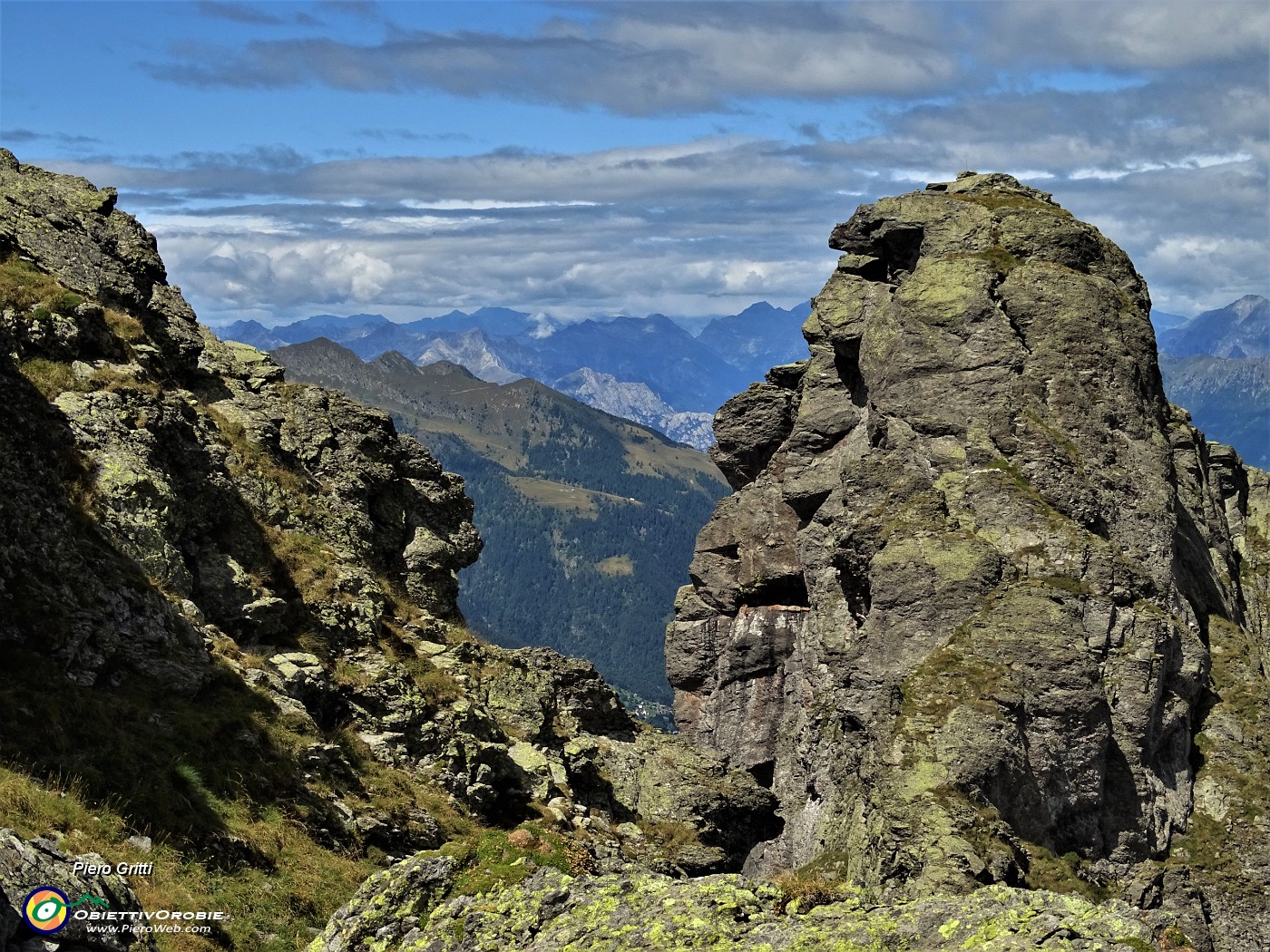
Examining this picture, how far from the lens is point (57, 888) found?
63.2 ft

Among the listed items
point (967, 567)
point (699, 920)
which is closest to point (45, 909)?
point (699, 920)

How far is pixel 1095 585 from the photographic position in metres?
66.9

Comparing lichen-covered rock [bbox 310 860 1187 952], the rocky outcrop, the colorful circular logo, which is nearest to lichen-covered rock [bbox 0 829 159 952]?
the colorful circular logo

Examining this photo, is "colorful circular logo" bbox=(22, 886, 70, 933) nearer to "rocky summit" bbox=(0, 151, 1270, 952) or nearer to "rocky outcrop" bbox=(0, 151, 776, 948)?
"rocky summit" bbox=(0, 151, 1270, 952)

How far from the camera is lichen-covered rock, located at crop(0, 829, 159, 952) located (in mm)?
17922

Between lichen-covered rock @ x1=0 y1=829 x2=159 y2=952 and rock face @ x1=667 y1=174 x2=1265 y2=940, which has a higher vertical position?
rock face @ x1=667 y1=174 x2=1265 y2=940

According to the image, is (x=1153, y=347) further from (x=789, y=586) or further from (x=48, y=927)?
(x=48, y=927)

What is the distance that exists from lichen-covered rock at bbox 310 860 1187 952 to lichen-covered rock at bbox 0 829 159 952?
12.0 feet

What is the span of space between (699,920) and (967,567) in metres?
50.0

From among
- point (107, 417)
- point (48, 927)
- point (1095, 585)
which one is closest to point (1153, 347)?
point (1095, 585)

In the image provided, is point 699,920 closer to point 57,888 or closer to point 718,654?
point 57,888

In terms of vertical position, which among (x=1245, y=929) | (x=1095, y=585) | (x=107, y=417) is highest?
(x=1095, y=585)

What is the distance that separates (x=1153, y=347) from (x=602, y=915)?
71.7m

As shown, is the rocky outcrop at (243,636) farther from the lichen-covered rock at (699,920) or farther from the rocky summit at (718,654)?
the lichen-covered rock at (699,920)
